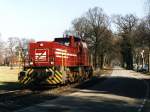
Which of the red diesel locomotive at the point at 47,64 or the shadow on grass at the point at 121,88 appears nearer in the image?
the shadow on grass at the point at 121,88

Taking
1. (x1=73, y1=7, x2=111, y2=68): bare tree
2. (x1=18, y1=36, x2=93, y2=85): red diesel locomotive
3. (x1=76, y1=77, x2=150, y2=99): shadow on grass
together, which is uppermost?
(x1=73, y1=7, x2=111, y2=68): bare tree

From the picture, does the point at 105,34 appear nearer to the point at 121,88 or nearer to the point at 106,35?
the point at 106,35

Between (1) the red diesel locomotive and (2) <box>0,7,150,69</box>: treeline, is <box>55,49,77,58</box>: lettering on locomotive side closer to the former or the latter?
(1) the red diesel locomotive

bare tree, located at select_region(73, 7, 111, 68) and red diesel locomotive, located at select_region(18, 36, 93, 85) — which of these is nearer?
red diesel locomotive, located at select_region(18, 36, 93, 85)

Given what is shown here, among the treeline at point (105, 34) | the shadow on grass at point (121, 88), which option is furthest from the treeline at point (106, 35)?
the shadow on grass at point (121, 88)

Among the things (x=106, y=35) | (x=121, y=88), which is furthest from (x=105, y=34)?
(x=121, y=88)

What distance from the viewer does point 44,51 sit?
30297mm

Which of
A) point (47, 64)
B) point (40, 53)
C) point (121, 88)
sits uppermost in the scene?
point (40, 53)

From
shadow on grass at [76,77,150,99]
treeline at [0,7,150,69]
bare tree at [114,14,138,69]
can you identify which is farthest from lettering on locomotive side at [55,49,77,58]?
bare tree at [114,14,138,69]

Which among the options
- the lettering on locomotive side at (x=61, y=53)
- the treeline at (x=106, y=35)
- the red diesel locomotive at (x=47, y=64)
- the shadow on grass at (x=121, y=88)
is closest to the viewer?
the shadow on grass at (x=121, y=88)

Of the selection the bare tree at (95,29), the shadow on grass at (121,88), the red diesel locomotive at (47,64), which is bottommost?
the shadow on grass at (121,88)

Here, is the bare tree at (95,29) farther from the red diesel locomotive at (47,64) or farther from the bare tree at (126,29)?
the red diesel locomotive at (47,64)

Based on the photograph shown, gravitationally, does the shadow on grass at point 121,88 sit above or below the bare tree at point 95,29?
below

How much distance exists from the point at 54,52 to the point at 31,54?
168 cm
